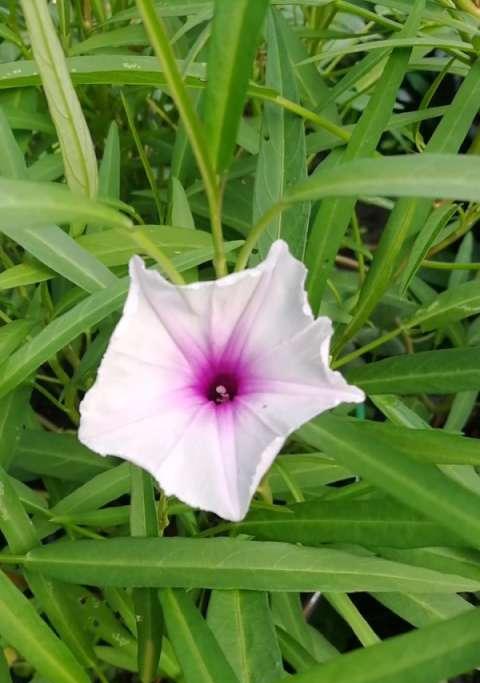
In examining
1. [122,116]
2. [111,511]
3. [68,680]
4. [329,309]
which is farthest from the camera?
[122,116]

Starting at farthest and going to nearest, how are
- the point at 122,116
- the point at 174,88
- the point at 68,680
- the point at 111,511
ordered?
the point at 122,116, the point at 111,511, the point at 68,680, the point at 174,88

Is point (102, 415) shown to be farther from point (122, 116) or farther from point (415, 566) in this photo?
point (122, 116)

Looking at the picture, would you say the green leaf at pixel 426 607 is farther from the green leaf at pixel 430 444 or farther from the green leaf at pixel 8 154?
the green leaf at pixel 8 154

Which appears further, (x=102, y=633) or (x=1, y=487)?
(x=102, y=633)

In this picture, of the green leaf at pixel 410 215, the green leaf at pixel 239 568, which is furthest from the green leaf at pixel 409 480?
the green leaf at pixel 410 215

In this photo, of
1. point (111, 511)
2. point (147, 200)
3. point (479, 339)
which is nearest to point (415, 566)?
point (111, 511)

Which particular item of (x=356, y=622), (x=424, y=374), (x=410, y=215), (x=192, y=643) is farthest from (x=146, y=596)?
(x=410, y=215)
